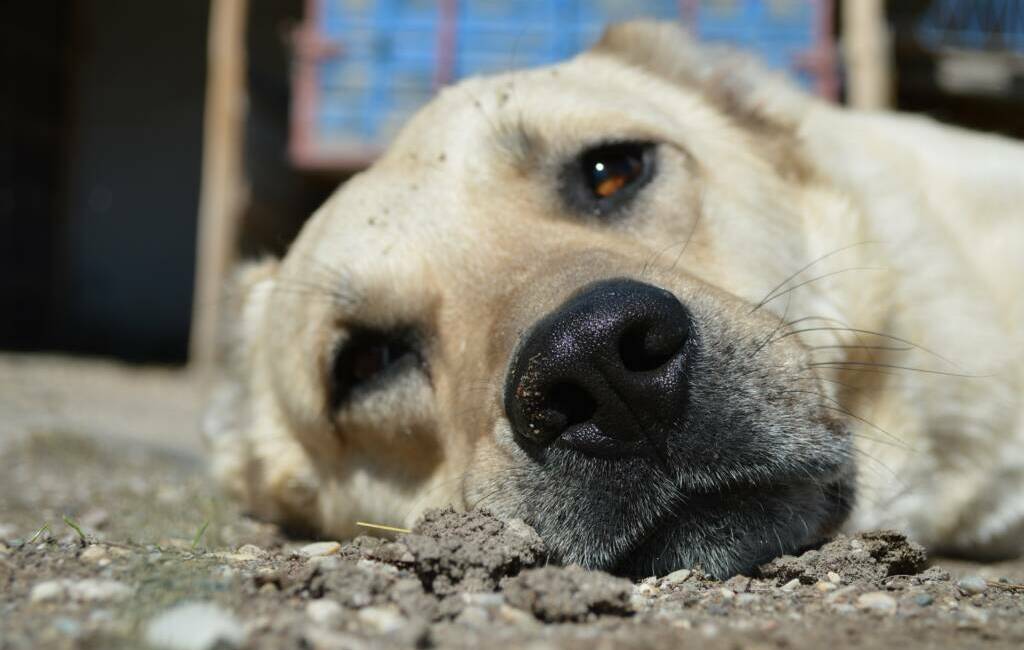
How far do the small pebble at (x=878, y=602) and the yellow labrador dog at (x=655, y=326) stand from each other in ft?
0.91

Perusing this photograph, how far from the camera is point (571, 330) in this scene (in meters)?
1.75

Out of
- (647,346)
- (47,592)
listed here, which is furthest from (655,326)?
(47,592)

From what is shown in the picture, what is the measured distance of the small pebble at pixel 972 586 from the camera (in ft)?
5.84

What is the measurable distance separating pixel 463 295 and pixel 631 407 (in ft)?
2.36

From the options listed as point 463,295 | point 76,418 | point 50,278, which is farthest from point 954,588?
point 50,278

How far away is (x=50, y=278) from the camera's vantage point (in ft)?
33.9

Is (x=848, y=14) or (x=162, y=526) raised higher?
(x=848, y=14)

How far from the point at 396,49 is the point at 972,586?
241 inches

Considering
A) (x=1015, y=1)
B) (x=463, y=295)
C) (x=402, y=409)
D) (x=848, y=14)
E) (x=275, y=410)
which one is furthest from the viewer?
(x=1015, y=1)

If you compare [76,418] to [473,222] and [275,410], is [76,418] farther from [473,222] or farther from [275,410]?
[473,222]

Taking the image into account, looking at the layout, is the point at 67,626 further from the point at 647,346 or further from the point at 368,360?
the point at 368,360

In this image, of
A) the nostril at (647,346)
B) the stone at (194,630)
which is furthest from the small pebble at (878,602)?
the stone at (194,630)

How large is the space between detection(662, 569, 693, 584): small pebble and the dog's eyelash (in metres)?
0.92

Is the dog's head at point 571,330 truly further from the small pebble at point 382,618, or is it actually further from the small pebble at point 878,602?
the small pebble at point 382,618
